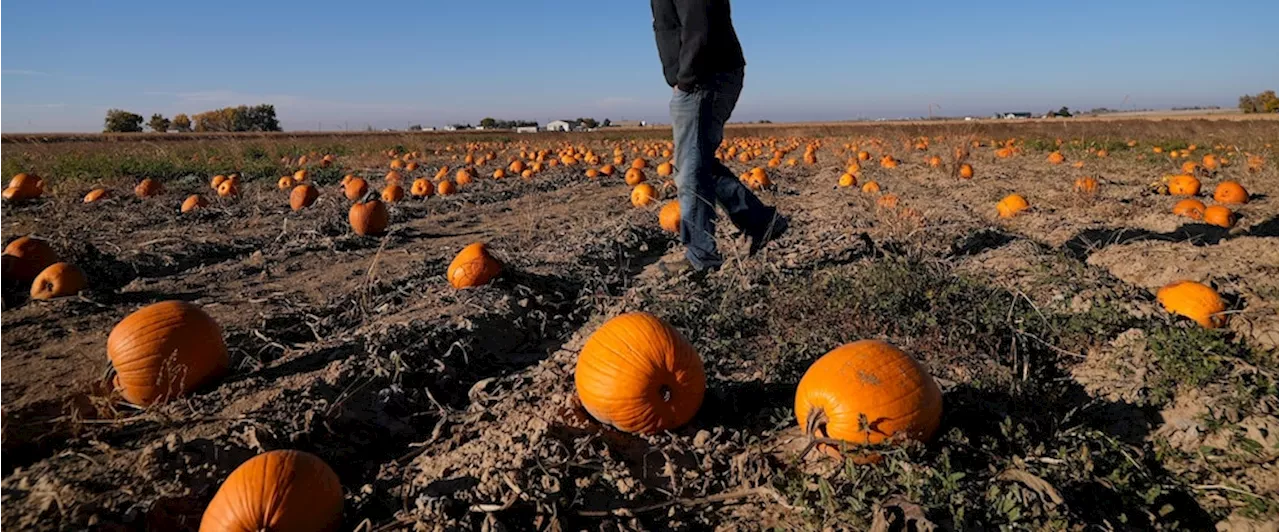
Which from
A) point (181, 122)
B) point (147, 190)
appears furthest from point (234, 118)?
point (147, 190)

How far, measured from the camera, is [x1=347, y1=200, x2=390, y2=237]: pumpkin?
22.1ft

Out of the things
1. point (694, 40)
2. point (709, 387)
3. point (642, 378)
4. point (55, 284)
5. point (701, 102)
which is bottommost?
point (709, 387)

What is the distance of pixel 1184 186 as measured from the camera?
8062 millimetres

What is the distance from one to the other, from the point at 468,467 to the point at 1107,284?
137 inches

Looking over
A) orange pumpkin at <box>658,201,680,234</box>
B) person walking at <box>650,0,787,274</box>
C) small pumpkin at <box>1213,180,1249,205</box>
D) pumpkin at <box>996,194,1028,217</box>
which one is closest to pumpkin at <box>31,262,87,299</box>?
person walking at <box>650,0,787,274</box>

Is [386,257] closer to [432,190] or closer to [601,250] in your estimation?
[601,250]

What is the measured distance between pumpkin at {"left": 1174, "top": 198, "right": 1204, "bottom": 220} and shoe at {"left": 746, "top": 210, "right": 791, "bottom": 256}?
4.16 meters

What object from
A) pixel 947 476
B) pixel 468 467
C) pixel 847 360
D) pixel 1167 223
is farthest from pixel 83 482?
pixel 1167 223

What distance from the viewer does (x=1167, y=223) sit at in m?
6.15

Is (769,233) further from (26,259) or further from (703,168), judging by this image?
(26,259)

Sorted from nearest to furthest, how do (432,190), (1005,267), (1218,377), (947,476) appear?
(947,476) → (1218,377) → (1005,267) → (432,190)

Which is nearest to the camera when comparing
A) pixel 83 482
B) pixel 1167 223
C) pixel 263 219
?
pixel 83 482

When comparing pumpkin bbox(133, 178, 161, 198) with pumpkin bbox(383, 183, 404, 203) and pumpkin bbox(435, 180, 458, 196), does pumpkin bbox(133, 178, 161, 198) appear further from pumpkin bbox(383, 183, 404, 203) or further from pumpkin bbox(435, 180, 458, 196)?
pumpkin bbox(435, 180, 458, 196)

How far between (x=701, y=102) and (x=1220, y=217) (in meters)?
4.86
